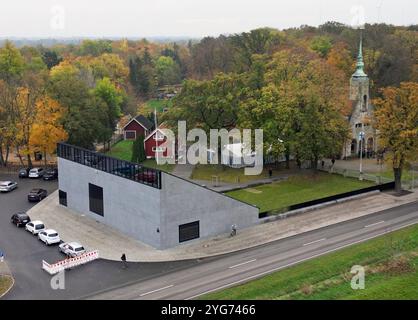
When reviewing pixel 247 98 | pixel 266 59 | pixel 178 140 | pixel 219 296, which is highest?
pixel 266 59

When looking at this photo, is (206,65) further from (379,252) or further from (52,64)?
(379,252)

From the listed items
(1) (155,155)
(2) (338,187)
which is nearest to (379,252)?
(2) (338,187)

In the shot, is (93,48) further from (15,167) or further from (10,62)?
(15,167)

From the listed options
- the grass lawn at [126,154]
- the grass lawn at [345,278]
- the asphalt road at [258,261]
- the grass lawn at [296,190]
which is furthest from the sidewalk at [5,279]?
the grass lawn at [126,154]

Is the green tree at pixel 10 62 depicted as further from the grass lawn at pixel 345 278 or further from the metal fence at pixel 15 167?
the grass lawn at pixel 345 278

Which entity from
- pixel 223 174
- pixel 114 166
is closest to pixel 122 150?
pixel 223 174

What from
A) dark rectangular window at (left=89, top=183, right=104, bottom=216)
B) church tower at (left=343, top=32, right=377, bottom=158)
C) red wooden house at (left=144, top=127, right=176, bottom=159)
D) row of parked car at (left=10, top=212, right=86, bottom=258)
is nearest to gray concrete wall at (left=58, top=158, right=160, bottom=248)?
dark rectangular window at (left=89, top=183, right=104, bottom=216)
